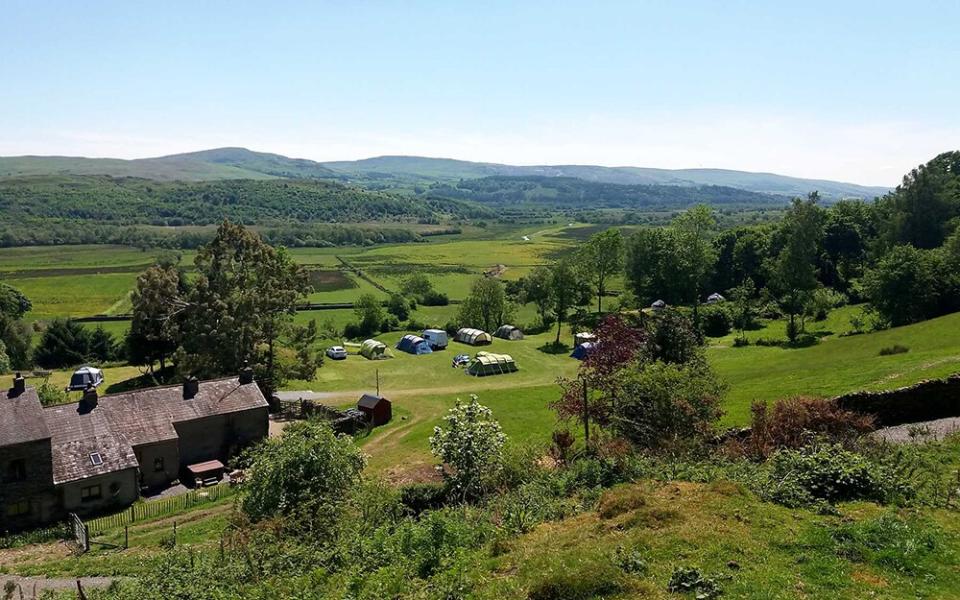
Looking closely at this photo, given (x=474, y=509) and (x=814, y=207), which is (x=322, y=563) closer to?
(x=474, y=509)

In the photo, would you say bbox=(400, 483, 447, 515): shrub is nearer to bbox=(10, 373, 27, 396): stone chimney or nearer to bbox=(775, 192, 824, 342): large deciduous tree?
bbox=(10, 373, 27, 396): stone chimney

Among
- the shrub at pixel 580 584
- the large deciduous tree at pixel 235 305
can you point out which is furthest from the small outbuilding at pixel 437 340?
the shrub at pixel 580 584

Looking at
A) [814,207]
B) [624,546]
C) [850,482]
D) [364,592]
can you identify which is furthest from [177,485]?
[814,207]

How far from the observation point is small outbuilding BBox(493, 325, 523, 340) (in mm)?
73312

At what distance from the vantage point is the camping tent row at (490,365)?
188 feet

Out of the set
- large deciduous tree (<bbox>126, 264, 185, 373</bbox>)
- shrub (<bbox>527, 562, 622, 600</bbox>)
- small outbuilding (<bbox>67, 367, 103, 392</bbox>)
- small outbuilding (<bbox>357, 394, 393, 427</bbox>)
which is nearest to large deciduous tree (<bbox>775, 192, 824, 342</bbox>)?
small outbuilding (<bbox>357, 394, 393, 427</bbox>)

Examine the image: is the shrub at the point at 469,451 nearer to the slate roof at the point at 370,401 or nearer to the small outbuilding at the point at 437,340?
the slate roof at the point at 370,401

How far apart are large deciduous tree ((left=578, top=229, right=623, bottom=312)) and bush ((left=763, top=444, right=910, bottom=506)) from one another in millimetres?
64884

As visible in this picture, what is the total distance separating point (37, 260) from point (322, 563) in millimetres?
159880

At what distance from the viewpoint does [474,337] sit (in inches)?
2766

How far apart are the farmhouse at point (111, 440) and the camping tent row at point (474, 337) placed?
103 feet

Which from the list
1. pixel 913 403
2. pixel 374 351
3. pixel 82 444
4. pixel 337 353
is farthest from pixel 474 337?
pixel 913 403

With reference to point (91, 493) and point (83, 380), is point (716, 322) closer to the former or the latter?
point (91, 493)

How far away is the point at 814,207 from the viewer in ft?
198
